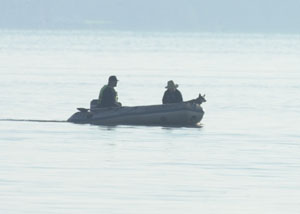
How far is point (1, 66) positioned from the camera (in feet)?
334

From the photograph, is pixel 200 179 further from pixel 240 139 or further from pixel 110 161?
pixel 240 139

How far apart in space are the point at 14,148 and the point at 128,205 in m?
9.82

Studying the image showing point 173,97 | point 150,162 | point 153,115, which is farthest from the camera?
point 173,97

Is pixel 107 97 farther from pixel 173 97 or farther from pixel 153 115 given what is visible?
pixel 173 97

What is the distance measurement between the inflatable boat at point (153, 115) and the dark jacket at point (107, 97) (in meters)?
0.13

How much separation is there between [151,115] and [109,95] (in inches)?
48.3

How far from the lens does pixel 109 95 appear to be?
40.4 m

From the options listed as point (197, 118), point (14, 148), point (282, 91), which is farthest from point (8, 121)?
point (282, 91)

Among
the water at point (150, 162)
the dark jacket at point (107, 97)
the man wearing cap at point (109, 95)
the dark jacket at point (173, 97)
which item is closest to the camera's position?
the water at point (150, 162)

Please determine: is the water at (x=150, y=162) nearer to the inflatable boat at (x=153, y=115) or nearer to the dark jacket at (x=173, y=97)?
the inflatable boat at (x=153, y=115)

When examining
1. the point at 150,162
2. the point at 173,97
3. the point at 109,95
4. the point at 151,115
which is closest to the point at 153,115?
the point at 151,115

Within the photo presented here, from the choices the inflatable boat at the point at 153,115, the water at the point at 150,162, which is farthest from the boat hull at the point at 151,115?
the water at the point at 150,162

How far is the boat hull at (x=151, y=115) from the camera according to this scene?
1588 inches

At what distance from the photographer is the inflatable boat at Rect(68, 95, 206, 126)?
40.3 metres
